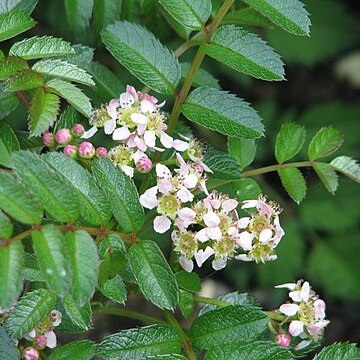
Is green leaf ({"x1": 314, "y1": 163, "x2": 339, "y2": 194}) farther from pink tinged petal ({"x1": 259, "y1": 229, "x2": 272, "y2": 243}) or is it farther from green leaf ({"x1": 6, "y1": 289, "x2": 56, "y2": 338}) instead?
green leaf ({"x1": 6, "y1": 289, "x2": 56, "y2": 338})

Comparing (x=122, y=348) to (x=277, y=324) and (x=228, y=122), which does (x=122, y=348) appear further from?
(x=228, y=122)

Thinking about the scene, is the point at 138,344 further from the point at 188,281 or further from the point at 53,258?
the point at 53,258

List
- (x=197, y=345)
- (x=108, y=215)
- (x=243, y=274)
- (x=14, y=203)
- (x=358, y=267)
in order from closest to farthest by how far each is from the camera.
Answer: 1. (x=14, y=203)
2. (x=108, y=215)
3. (x=197, y=345)
4. (x=358, y=267)
5. (x=243, y=274)

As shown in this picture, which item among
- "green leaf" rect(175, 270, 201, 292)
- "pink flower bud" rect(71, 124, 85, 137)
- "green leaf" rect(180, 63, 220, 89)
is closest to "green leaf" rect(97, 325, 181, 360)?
"green leaf" rect(175, 270, 201, 292)

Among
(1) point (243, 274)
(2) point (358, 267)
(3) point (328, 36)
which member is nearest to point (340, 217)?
(2) point (358, 267)

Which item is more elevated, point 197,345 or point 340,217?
point 197,345

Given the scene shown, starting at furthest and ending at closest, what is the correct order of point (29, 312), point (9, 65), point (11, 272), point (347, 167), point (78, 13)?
point (78, 13), point (347, 167), point (9, 65), point (29, 312), point (11, 272)

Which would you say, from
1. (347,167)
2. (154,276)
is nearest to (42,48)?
(154,276)
